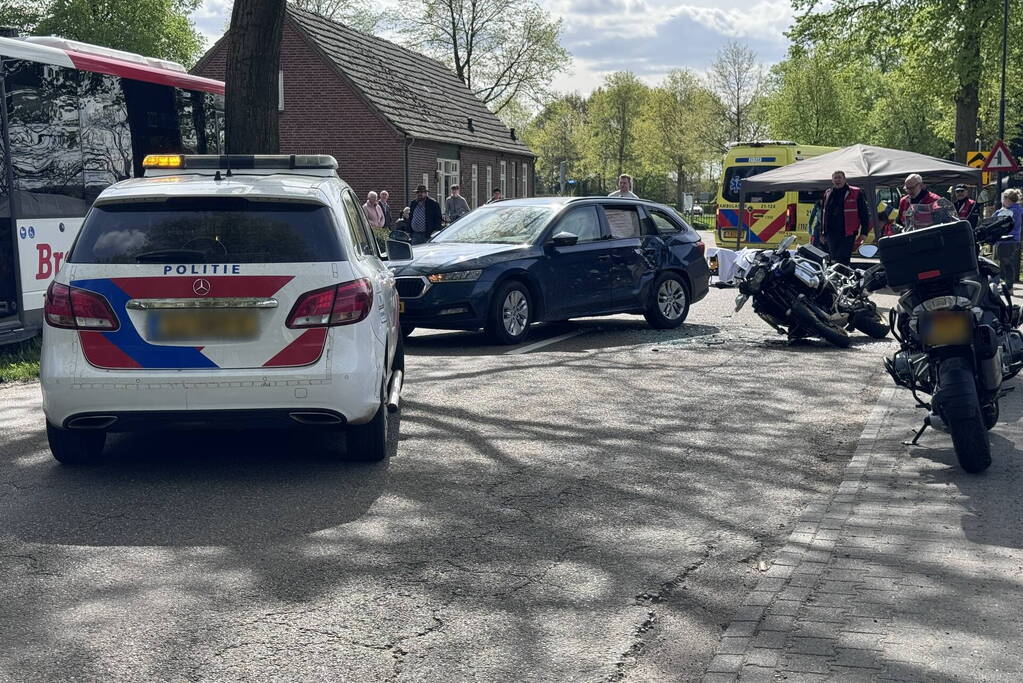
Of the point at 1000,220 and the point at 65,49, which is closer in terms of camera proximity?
the point at 1000,220

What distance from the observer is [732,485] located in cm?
664

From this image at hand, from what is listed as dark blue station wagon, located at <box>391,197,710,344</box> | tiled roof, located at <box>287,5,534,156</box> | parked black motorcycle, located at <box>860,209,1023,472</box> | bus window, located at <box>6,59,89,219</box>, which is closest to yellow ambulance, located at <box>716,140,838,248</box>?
tiled roof, located at <box>287,5,534,156</box>

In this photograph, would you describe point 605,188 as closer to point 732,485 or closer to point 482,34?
point 482,34

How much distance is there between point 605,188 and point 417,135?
54.4 meters

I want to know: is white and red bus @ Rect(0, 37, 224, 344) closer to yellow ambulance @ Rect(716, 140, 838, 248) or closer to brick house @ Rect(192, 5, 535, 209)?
yellow ambulance @ Rect(716, 140, 838, 248)

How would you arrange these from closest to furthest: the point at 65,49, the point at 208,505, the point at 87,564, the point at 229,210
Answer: the point at 87,564
the point at 208,505
the point at 229,210
the point at 65,49

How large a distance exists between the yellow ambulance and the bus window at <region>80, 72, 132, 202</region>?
1905cm

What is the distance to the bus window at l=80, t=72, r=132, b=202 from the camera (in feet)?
44.4

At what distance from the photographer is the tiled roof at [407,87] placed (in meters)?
39.9

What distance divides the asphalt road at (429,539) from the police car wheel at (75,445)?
9 cm

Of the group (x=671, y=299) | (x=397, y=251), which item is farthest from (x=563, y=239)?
(x=397, y=251)

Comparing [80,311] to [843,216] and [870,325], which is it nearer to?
[870,325]

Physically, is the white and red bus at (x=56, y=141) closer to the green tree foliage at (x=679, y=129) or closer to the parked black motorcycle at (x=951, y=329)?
the parked black motorcycle at (x=951, y=329)

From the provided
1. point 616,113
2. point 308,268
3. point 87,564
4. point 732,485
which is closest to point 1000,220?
point 732,485
